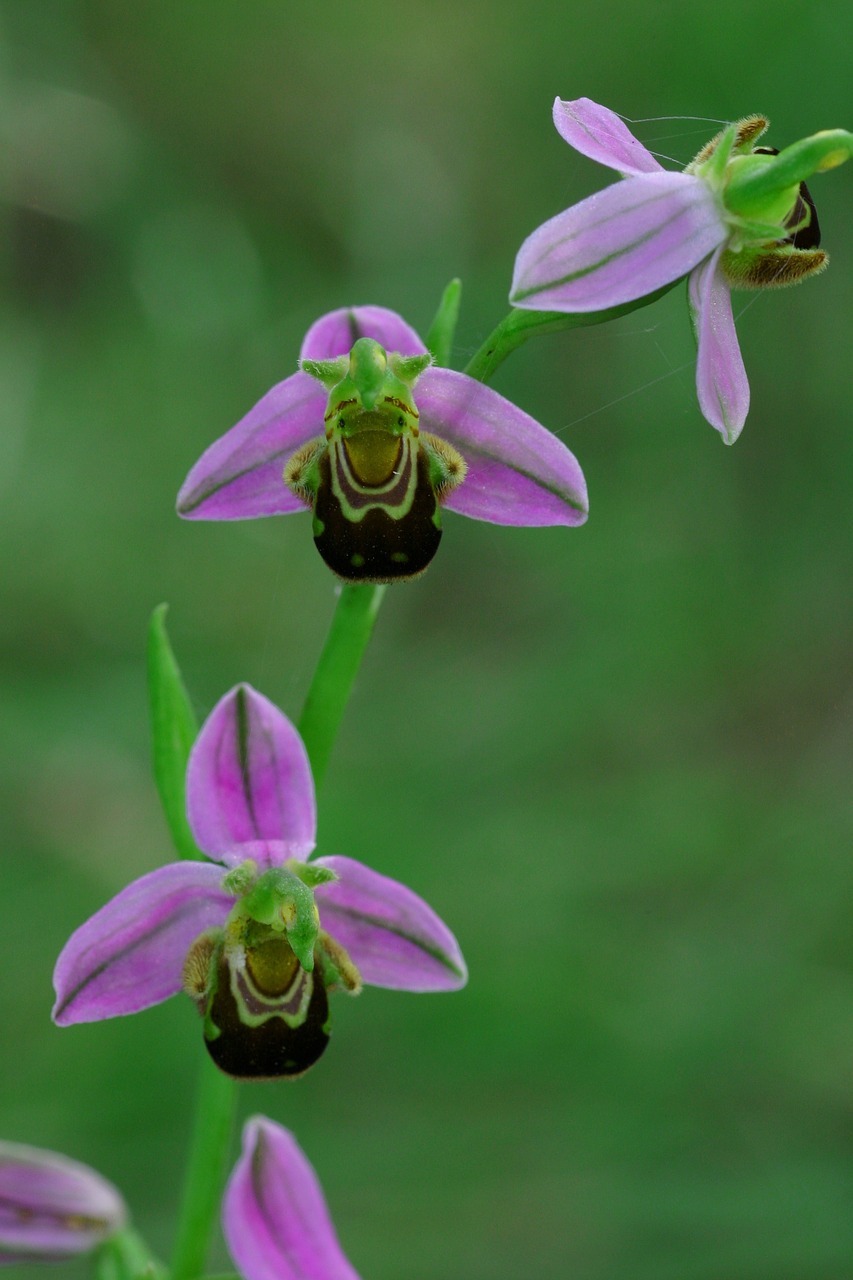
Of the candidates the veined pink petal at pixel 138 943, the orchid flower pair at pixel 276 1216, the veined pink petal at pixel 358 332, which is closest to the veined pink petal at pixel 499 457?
A: the veined pink petal at pixel 358 332

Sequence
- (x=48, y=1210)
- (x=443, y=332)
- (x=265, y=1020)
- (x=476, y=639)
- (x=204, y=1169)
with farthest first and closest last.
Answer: (x=476, y=639) < (x=48, y=1210) < (x=204, y=1169) < (x=443, y=332) < (x=265, y=1020)

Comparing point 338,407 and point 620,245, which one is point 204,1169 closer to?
point 338,407

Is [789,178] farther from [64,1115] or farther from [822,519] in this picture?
[822,519]

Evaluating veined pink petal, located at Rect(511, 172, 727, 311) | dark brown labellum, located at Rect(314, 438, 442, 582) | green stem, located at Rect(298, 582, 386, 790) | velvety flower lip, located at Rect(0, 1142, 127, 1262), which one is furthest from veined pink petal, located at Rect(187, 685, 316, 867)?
velvety flower lip, located at Rect(0, 1142, 127, 1262)

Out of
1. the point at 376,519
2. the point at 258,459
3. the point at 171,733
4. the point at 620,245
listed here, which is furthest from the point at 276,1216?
the point at 620,245

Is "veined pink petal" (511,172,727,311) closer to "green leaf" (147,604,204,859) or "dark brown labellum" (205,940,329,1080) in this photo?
"green leaf" (147,604,204,859)
